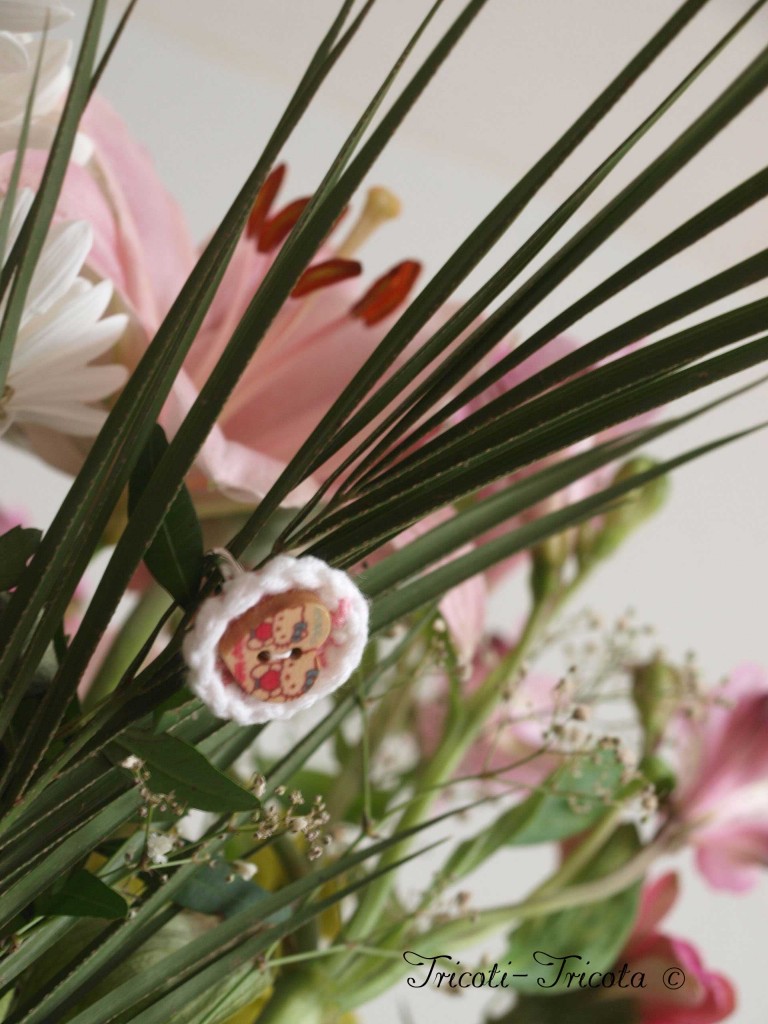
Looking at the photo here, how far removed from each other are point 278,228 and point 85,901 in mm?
185

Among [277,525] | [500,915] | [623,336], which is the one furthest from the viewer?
[500,915]

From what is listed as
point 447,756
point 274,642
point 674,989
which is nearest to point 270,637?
point 274,642

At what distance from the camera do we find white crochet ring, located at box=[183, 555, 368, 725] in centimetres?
15

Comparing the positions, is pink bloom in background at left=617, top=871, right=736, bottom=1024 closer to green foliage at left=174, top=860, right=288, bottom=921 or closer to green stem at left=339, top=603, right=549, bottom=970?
green stem at left=339, top=603, right=549, bottom=970

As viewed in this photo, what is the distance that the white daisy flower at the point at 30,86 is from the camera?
0.73ft

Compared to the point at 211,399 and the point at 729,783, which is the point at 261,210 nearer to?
the point at 211,399

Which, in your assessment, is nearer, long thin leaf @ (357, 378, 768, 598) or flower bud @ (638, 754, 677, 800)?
long thin leaf @ (357, 378, 768, 598)

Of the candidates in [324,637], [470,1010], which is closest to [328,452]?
[324,637]

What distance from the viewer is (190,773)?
0.58 feet

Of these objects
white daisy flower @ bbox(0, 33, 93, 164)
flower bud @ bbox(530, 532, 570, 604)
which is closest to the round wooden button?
white daisy flower @ bbox(0, 33, 93, 164)

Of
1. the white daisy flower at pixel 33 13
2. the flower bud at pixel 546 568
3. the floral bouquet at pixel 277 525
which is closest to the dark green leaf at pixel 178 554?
the floral bouquet at pixel 277 525

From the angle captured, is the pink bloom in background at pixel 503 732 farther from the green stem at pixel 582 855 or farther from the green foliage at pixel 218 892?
the green foliage at pixel 218 892

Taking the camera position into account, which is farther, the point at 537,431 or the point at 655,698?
the point at 655,698

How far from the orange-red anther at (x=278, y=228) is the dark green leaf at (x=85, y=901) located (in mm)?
177
